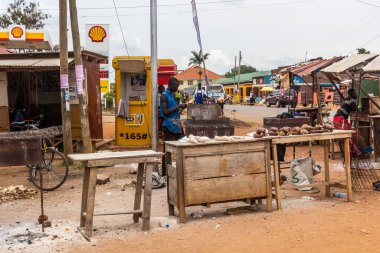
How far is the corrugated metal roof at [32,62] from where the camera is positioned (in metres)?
12.3

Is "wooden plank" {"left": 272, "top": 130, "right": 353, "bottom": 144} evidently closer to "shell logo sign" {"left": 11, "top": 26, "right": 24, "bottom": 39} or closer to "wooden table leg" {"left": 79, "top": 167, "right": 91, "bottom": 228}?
"wooden table leg" {"left": 79, "top": 167, "right": 91, "bottom": 228}

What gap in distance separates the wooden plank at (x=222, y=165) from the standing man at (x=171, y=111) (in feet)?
7.80

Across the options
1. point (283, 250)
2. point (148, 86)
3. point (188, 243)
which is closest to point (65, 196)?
point (188, 243)

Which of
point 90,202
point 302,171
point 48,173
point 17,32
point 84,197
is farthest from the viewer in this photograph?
point 17,32

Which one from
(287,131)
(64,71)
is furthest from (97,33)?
(287,131)

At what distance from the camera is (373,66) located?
827cm

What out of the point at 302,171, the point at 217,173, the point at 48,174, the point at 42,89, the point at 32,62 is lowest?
the point at 48,174

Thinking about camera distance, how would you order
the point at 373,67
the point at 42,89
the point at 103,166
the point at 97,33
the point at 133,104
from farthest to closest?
the point at 42,89 → the point at 97,33 → the point at 133,104 → the point at 373,67 → the point at 103,166

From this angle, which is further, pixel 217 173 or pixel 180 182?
pixel 217 173

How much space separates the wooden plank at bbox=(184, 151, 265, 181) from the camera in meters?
6.40

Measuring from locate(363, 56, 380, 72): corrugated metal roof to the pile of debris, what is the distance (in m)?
6.02

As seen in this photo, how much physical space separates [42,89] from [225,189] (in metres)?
11.1

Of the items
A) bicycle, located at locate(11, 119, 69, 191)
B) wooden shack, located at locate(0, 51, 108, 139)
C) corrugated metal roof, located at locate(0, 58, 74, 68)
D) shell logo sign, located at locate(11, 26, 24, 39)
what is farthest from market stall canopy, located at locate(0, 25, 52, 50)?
bicycle, located at locate(11, 119, 69, 191)

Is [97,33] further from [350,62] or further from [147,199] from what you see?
[147,199]
